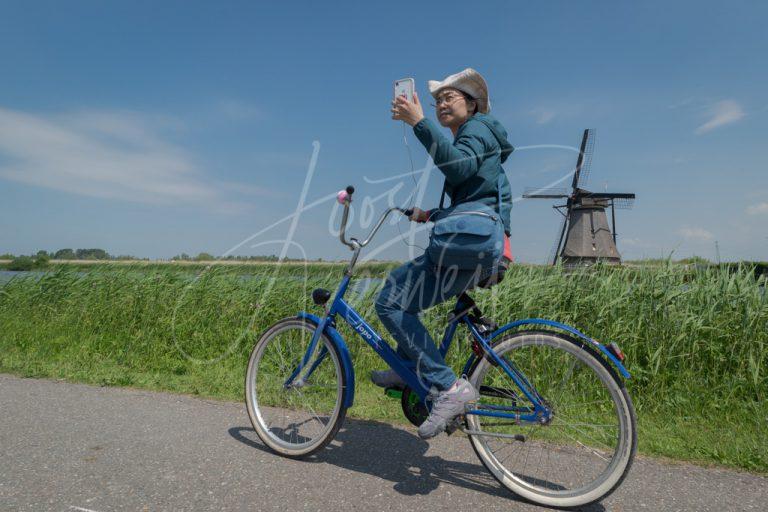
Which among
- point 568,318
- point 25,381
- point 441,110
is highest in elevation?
point 441,110

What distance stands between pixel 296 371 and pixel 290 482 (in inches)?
31.8

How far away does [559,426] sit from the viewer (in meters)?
3.00

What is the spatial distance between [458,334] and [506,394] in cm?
262

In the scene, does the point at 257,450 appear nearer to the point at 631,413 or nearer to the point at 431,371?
the point at 431,371

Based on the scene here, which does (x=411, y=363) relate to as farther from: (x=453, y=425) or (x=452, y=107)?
(x=452, y=107)

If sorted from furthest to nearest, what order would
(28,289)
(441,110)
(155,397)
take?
(28,289) < (155,397) < (441,110)

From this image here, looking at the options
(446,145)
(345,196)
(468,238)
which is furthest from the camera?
(345,196)

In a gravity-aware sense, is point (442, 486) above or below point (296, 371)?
below

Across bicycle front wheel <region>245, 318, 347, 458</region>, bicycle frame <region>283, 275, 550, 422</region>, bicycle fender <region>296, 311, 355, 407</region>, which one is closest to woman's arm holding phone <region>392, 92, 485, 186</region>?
bicycle frame <region>283, 275, 550, 422</region>

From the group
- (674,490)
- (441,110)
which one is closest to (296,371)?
(441,110)

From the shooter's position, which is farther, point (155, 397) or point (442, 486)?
point (155, 397)

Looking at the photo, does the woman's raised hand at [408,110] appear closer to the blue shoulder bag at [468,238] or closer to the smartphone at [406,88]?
the smartphone at [406,88]

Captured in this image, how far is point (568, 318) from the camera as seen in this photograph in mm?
5742

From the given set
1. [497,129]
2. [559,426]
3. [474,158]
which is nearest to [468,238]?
[474,158]
